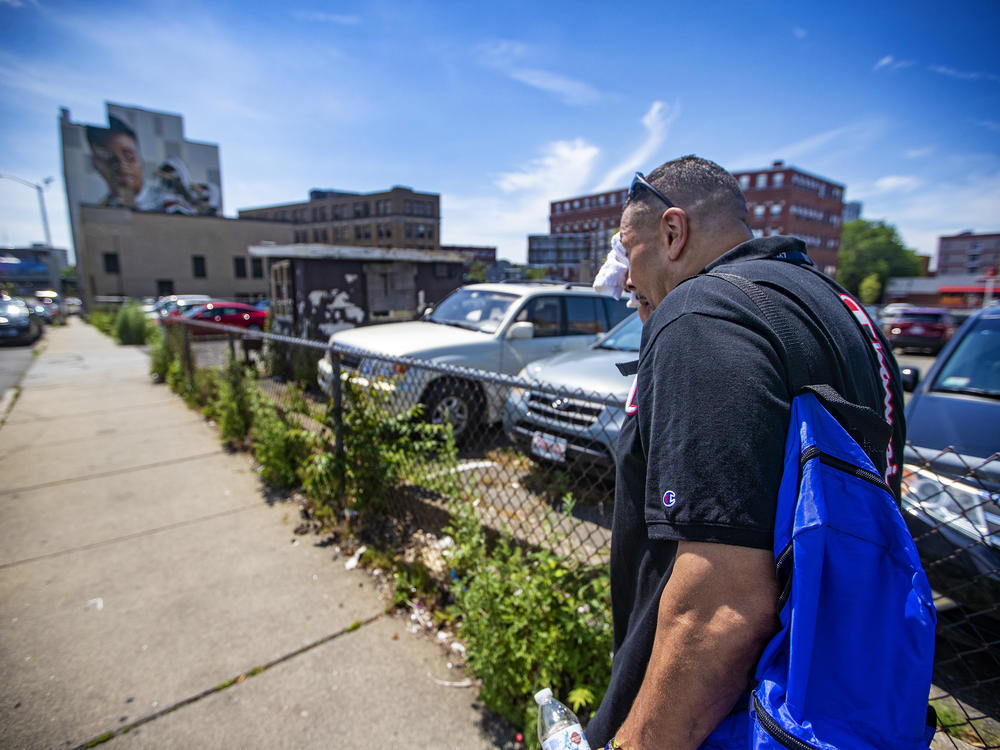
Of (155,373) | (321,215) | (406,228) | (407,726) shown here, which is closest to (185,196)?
(321,215)

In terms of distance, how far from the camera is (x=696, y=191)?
125 cm

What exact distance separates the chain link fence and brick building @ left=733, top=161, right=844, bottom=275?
7732cm

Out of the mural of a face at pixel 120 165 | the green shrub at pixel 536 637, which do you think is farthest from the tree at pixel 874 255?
the mural of a face at pixel 120 165

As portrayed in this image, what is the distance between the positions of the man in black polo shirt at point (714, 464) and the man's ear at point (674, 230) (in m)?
0.13

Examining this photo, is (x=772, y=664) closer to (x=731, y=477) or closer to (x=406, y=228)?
(x=731, y=477)

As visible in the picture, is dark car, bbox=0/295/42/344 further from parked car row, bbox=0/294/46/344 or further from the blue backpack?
the blue backpack

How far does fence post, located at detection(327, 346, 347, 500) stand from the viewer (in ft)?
11.6

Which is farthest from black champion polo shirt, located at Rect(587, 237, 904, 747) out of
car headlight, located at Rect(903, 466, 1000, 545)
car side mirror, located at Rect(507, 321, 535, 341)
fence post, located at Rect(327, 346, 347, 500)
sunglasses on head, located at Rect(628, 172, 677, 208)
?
car side mirror, located at Rect(507, 321, 535, 341)

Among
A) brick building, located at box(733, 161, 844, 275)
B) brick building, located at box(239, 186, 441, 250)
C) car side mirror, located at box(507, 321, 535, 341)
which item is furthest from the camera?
brick building, located at box(733, 161, 844, 275)

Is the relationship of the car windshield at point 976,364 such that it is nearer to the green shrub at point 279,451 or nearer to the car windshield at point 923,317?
the green shrub at point 279,451

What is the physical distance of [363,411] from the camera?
3.46m

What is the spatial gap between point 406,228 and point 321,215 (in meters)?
15.8

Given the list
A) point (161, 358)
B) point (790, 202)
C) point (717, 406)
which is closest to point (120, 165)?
point (161, 358)

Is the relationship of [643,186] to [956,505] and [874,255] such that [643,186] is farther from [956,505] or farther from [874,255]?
[874,255]
